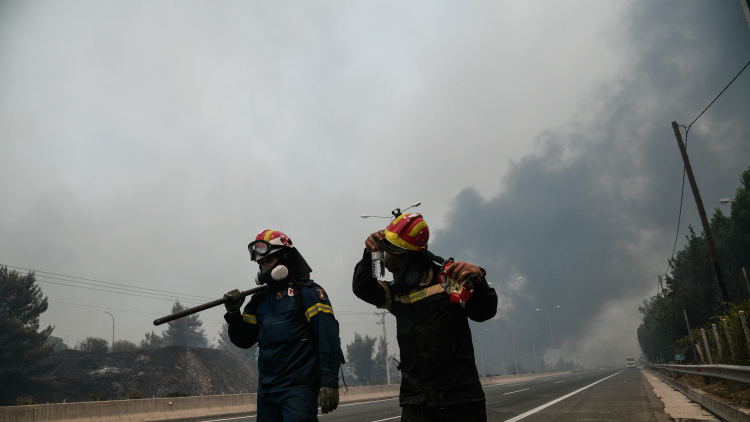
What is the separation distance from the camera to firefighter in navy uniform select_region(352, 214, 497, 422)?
291 centimetres

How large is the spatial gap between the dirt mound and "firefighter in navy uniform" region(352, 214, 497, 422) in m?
59.0

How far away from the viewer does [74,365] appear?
6969cm

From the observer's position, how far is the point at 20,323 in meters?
56.5

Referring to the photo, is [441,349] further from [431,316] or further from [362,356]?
[362,356]

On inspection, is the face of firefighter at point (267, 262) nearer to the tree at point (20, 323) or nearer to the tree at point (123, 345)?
the tree at point (20, 323)

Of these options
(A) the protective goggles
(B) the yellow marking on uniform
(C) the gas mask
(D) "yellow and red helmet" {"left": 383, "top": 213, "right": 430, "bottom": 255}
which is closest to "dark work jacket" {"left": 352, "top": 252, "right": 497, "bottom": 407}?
(D) "yellow and red helmet" {"left": 383, "top": 213, "right": 430, "bottom": 255}

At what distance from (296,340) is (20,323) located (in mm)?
65290

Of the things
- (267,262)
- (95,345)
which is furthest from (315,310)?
(95,345)

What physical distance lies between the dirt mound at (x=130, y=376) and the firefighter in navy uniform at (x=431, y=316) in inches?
2324

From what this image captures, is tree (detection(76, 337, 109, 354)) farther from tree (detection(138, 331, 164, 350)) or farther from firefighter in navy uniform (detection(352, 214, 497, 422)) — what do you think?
firefighter in navy uniform (detection(352, 214, 497, 422))

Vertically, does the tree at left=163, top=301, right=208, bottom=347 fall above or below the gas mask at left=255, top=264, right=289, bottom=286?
above

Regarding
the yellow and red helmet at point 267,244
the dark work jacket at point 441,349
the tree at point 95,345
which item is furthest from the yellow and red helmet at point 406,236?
the tree at point 95,345

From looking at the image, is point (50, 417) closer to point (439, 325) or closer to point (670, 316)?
point (439, 325)

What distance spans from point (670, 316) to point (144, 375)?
201ft
